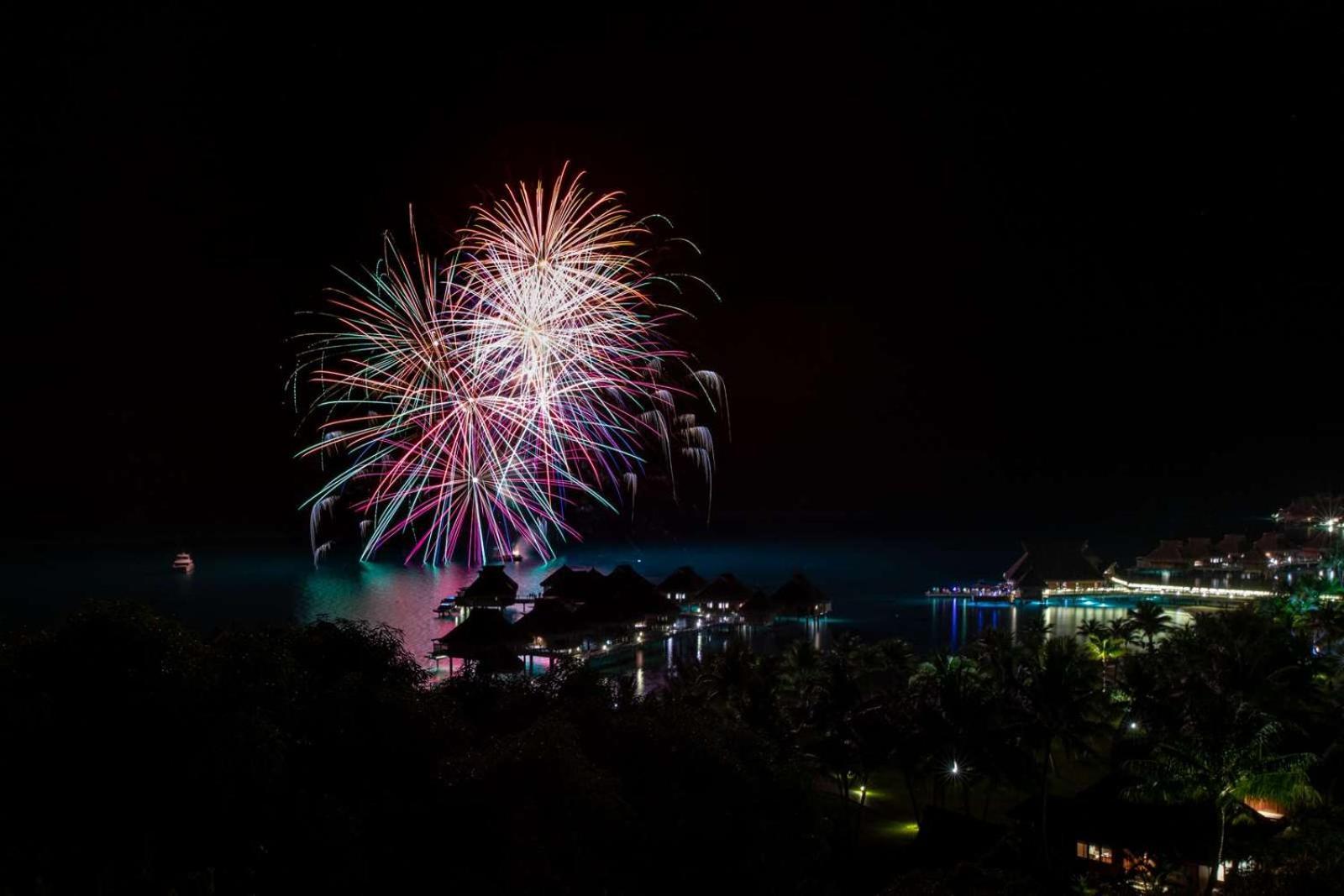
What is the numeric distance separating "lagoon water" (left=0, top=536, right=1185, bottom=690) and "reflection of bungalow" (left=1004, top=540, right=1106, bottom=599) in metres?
1.72

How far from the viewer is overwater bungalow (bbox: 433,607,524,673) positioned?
2389 cm

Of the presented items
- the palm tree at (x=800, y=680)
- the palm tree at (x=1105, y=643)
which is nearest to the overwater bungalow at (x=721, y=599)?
the palm tree at (x=1105, y=643)

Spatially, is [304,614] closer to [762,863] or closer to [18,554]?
[762,863]

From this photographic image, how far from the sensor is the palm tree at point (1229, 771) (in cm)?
1051

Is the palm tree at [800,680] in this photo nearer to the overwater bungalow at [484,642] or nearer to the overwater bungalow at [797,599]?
the overwater bungalow at [484,642]

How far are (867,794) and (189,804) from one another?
13512 mm

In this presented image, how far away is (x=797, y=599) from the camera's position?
36781 millimetres

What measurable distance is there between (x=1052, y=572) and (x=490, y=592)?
88.9 feet

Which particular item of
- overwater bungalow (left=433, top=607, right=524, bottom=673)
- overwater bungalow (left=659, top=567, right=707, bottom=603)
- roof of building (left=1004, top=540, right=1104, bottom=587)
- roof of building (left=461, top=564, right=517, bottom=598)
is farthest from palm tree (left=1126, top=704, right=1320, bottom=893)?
roof of building (left=1004, top=540, right=1104, bottom=587)

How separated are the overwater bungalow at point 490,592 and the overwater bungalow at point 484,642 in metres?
8.49

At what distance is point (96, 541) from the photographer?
9169 centimetres

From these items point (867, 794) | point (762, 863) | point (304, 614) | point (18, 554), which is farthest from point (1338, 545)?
point (18, 554)

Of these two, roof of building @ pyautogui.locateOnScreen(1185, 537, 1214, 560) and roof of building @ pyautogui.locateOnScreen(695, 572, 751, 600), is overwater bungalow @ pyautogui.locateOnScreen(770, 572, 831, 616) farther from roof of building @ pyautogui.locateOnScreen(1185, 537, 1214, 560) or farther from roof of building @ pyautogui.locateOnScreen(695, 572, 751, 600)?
roof of building @ pyautogui.locateOnScreen(1185, 537, 1214, 560)

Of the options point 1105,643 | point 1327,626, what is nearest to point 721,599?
point 1105,643
